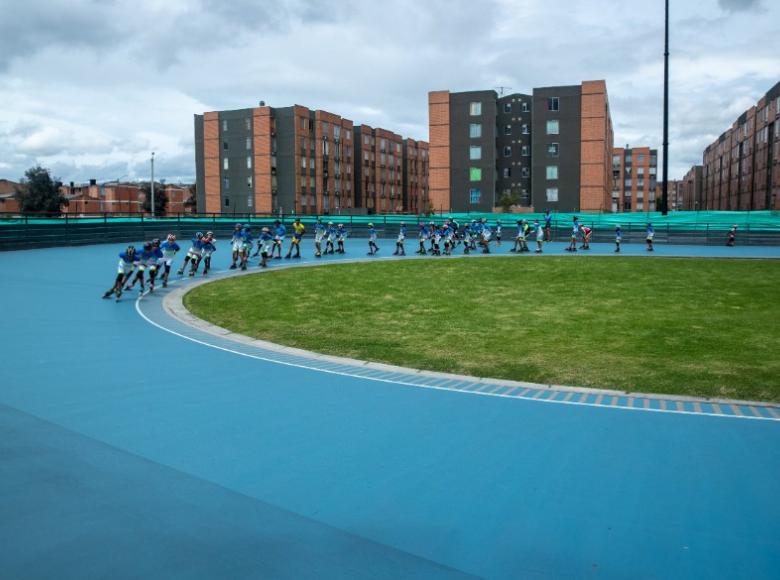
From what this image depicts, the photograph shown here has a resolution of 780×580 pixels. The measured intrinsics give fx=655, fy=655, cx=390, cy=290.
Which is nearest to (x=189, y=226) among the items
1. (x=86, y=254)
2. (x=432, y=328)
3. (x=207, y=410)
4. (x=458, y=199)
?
(x=86, y=254)

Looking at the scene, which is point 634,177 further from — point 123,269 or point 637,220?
point 123,269

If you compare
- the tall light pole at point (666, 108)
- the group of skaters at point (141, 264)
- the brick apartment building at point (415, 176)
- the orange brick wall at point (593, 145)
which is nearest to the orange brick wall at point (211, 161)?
the brick apartment building at point (415, 176)

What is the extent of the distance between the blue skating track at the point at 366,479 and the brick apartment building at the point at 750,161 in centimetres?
6140

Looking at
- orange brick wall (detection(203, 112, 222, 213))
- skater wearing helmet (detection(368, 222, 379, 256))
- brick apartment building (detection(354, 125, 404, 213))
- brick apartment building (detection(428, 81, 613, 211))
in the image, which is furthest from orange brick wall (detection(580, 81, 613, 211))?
orange brick wall (detection(203, 112, 222, 213))

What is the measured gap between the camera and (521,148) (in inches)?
2564

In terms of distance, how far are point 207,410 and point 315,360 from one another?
3.04m

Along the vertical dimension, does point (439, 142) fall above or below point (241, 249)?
above

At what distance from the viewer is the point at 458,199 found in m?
65.6

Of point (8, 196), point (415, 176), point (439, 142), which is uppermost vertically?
point (439, 142)

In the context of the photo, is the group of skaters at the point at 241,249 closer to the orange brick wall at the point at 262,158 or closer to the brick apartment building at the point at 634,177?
the orange brick wall at the point at 262,158

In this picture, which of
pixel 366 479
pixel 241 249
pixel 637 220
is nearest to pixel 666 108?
pixel 637 220

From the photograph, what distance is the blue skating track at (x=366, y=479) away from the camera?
14.9 feet

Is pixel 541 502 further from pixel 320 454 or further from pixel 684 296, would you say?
pixel 684 296

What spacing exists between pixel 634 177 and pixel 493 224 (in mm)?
95749
